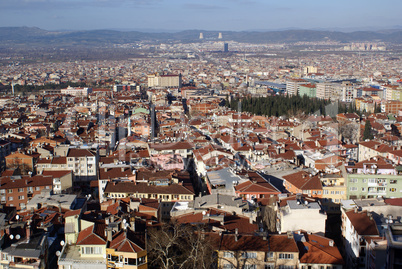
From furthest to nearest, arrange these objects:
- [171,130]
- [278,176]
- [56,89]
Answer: [56,89] < [171,130] < [278,176]

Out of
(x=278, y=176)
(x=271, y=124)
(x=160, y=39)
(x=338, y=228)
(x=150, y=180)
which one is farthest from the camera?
(x=160, y=39)

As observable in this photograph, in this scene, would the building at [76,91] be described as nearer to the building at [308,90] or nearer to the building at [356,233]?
the building at [308,90]

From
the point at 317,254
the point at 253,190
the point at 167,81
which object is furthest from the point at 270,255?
the point at 167,81

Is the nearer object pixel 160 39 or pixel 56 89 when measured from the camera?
pixel 56 89

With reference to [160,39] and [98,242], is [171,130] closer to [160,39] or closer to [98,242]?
[98,242]

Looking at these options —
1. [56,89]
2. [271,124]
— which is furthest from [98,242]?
[56,89]
